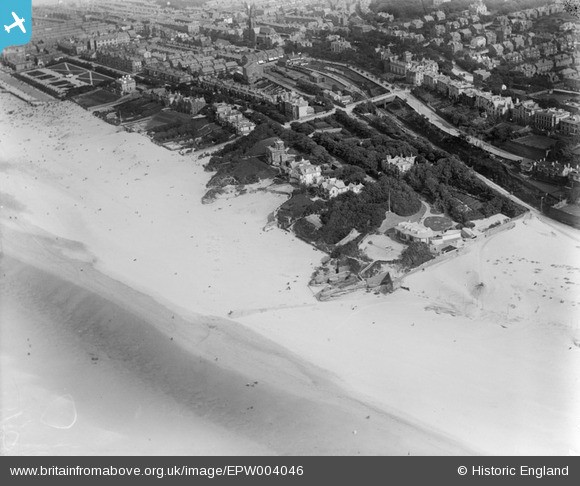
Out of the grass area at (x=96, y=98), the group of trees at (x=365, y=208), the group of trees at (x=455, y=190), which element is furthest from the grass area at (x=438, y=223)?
the grass area at (x=96, y=98)

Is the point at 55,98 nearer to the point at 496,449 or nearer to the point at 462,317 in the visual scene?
the point at 462,317

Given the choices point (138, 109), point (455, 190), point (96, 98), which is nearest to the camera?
point (455, 190)

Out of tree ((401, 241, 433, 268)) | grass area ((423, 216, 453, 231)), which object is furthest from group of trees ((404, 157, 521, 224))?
tree ((401, 241, 433, 268))

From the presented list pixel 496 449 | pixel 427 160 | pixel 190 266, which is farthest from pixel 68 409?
pixel 427 160

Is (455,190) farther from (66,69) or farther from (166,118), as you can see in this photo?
(66,69)

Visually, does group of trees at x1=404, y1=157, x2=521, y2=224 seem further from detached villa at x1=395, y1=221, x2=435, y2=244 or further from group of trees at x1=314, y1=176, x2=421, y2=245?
detached villa at x1=395, y1=221, x2=435, y2=244

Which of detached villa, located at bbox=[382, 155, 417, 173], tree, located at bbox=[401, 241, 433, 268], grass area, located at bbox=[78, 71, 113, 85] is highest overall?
detached villa, located at bbox=[382, 155, 417, 173]

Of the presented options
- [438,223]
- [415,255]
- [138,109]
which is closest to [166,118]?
[138,109]

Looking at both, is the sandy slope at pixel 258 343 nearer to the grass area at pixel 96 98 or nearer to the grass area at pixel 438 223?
the grass area at pixel 438 223
